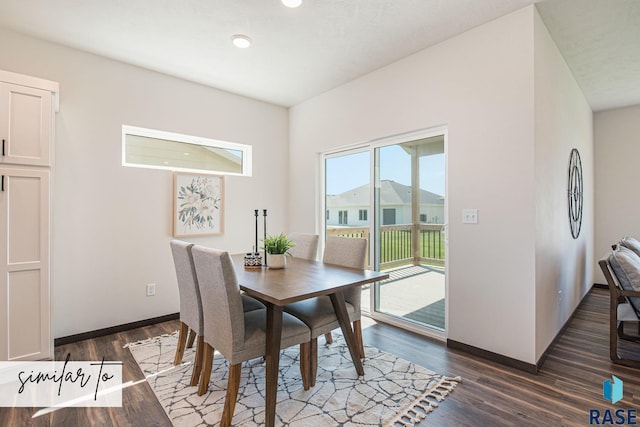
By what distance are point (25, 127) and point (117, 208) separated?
1040 mm

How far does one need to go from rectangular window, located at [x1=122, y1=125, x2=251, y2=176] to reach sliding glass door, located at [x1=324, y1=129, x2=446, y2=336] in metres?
1.47

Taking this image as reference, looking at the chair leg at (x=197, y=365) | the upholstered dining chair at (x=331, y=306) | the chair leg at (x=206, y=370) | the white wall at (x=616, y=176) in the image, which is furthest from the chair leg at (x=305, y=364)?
the white wall at (x=616, y=176)

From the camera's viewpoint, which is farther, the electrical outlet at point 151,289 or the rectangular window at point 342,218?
the rectangular window at point 342,218

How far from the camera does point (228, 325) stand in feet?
5.67

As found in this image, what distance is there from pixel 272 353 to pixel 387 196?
2200 millimetres

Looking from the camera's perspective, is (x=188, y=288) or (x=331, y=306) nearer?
(x=188, y=288)

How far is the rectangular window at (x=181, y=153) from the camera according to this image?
3.34 m

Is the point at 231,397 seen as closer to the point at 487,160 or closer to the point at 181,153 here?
the point at 487,160

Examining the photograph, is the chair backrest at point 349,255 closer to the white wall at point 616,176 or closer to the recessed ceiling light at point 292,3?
the recessed ceiling light at point 292,3

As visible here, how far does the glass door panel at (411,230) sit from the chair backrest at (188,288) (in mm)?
2039

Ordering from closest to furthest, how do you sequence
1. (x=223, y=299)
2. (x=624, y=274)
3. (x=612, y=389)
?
1. (x=223, y=299)
2. (x=612, y=389)
3. (x=624, y=274)

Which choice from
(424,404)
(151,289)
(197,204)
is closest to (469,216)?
(424,404)

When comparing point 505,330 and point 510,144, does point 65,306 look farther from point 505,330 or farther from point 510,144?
point 510,144

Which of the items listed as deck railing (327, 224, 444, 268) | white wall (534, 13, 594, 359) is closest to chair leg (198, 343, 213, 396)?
deck railing (327, 224, 444, 268)
